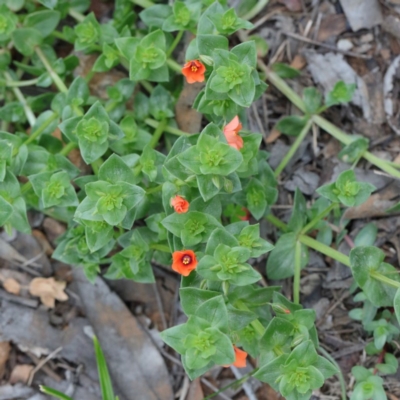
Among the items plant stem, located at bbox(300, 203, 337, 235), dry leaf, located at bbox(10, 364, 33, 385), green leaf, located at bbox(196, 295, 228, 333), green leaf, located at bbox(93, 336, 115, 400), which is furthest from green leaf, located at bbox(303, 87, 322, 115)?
dry leaf, located at bbox(10, 364, 33, 385)

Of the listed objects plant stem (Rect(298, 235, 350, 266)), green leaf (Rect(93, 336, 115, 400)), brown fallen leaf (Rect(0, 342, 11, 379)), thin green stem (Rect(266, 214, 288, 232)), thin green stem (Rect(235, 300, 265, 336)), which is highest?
plant stem (Rect(298, 235, 350, 266))

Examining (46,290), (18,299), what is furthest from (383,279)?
(18,299)

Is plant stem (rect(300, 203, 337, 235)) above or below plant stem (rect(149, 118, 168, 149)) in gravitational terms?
below

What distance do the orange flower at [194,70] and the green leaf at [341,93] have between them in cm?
119

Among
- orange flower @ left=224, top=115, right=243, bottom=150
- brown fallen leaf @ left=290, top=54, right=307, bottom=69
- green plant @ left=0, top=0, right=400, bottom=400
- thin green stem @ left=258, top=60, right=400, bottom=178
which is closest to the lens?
green plant @ left=0, top=0, right=400, bottom=400

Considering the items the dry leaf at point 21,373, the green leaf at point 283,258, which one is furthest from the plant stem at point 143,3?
the dry leaf at point 21,373

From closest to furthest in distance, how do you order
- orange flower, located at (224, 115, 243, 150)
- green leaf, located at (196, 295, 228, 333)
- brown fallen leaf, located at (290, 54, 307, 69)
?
1. green leaf, located at (196, 295, 228, 333)
2. orange flower, located at (224, 115, 243, 150)
3. brown fallen leaf, located at (290, 54, 307, 69)

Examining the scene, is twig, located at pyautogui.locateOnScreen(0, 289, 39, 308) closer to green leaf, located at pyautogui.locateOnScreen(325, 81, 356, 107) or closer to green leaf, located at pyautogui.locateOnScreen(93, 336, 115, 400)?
green leaf, located at pyautogui.locateOnScreen(93, 336, 115, 400)

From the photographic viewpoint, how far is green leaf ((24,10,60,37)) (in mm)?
3999

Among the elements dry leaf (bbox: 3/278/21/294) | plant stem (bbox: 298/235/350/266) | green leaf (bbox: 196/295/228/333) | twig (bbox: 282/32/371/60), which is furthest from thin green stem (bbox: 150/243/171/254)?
twig (bbox: 282/32/371/60)

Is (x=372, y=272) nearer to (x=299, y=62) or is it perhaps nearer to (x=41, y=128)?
(x=299, y=62)

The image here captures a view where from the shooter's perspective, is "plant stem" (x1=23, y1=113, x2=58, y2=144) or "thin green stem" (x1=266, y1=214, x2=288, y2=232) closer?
"plant stem" (x1=23, y1=113, x2=58, y2=144)

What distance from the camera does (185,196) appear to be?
10.7ft

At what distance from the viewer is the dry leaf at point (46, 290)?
4297mm
